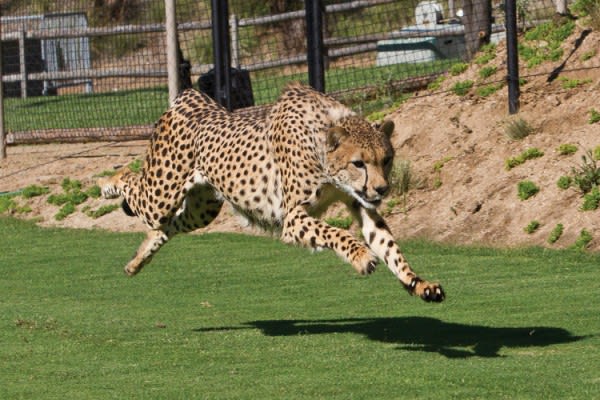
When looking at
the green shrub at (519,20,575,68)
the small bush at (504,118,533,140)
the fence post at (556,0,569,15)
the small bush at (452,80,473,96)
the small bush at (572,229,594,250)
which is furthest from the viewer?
the fence post at (556,0,569,15)

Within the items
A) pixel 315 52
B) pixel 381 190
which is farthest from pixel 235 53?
pixel 381 190

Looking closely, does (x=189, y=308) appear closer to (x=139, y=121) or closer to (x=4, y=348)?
(x=4, y=348)

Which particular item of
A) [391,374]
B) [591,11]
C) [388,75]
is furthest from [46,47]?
[391,374]

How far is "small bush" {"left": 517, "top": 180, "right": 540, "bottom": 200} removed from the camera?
14.0 m

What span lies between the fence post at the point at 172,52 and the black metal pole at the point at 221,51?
833 mm

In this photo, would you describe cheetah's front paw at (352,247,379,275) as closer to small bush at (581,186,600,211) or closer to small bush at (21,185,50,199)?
small bush at (581,186,600,211)

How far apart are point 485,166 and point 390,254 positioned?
6.31m

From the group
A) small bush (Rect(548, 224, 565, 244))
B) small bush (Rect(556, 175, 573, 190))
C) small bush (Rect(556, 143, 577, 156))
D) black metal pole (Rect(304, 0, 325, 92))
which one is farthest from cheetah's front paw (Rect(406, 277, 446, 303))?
black metal pole (Rect(304, 0, 325, 92))

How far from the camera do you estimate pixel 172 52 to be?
1902cm

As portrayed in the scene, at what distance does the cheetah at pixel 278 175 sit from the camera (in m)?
8.79

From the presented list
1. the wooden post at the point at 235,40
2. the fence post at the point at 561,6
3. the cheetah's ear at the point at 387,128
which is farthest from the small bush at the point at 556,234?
the wooden post at the point at 235,40

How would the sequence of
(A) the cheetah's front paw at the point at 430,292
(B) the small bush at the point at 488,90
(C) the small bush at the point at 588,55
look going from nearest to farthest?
1. (A) the cheetah's front paw at the point at 430,292
2. (C) the small bush at the point at 588,55
3. (B) the small bush at the point at 488,90

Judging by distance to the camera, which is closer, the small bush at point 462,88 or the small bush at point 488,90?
the small bush at point 488,90

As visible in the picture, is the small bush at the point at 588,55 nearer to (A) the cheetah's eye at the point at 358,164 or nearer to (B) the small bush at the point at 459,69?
(B) the small bush at the point at 459,69
